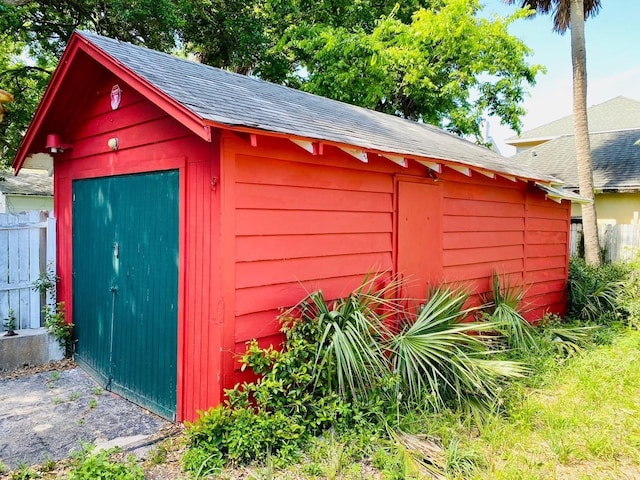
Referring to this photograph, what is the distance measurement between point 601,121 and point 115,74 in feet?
75.6

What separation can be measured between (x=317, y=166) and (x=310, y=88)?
10504mm

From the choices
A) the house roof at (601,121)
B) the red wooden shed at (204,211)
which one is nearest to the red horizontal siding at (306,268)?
the red wooden shed at (204,211)

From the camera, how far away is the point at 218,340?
366 cm

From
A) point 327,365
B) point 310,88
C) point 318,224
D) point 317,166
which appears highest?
point 310,88

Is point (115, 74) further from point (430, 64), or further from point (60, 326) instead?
point (430, 64)

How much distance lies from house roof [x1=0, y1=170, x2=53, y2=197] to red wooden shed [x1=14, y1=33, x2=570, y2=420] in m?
13.3

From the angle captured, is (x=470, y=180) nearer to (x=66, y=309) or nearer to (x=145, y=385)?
(x=145, y=385)

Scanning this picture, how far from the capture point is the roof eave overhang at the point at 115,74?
338 cm

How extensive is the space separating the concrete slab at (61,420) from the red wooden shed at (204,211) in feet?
0.72

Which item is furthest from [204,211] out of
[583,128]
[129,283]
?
[583,128]

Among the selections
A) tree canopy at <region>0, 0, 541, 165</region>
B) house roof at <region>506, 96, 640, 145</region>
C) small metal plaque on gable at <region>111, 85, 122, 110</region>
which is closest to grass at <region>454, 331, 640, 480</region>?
small metal plaque on gable at <region>111, 85, 122, 110</region>

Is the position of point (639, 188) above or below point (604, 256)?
above

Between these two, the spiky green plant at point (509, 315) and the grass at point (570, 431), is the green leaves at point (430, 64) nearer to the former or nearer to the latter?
the spiky green plant at point (509, 315)

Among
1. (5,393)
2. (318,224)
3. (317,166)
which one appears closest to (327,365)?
(318,224)
